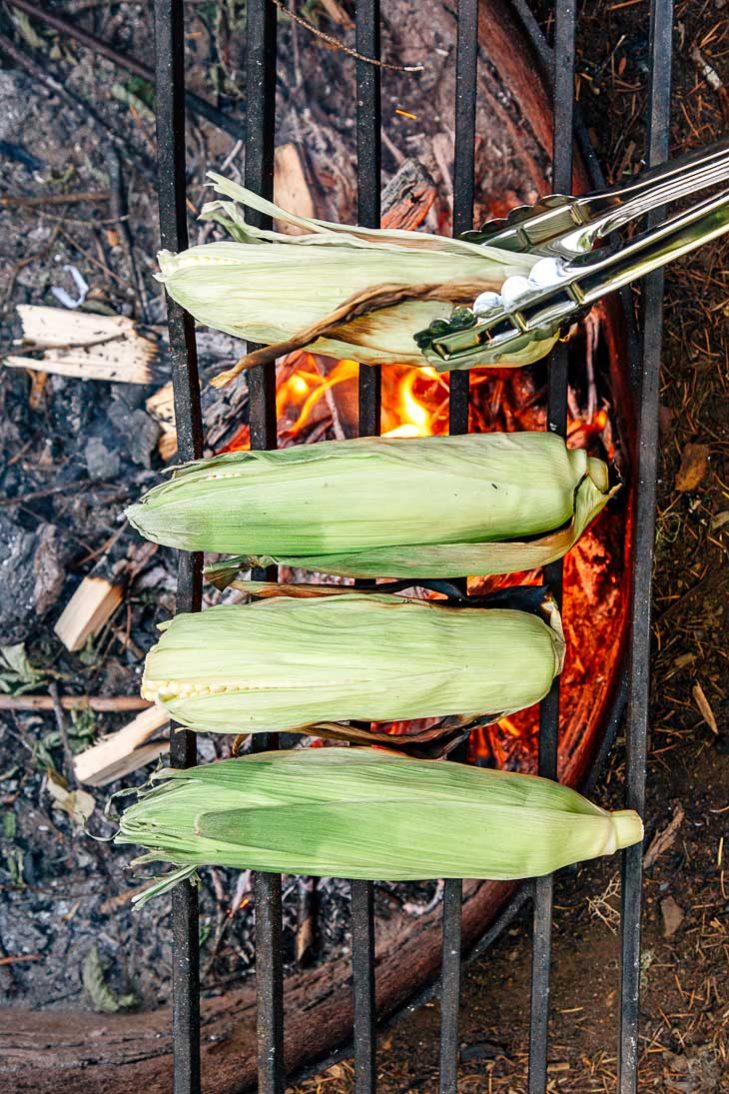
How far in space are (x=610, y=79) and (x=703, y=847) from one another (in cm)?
151

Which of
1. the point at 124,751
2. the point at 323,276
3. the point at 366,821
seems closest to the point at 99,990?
the point at 124,751

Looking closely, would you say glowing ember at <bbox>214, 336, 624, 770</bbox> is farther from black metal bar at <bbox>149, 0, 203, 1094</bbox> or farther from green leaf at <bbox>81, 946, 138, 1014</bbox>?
green leaf at <bbox>81, 946, 138, 1014</bbox>

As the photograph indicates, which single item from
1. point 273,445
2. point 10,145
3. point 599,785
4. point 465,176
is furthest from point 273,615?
point 10,145

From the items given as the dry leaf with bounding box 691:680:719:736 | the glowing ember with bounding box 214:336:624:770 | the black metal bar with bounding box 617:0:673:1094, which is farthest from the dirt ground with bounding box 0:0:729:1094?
the black metal bar with bounding box 617:0:673:1094

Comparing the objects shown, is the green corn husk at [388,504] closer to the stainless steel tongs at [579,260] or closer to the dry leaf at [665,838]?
the stainless steel tongs at [579,260]

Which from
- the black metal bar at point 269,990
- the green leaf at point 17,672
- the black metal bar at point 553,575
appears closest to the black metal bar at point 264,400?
the black metal bar at point 269,990

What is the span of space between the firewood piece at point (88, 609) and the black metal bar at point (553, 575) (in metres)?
0.96

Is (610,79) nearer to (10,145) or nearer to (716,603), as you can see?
(716,603)

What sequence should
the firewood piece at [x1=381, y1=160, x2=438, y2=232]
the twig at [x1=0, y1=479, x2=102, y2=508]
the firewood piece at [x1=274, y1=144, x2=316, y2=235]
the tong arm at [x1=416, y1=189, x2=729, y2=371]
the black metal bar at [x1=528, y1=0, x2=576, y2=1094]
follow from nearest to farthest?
the tong arm at [x1=416, y1=189, x2=729, y2=371] → the black metal bar at [x1=528, y1=0, x2=576, y2=1094] → the firewood piece at [x1=381, y1=160, x2=438, y2=232] → the firewood piece at [x1=274, y1=144, x2=316, y2=235] → the twig at [x1=0, y1=479, x2=102, y2=508]

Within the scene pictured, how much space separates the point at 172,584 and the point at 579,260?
1099 millimetres

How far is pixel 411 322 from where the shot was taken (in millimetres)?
1249

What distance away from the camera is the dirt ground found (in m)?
1.73

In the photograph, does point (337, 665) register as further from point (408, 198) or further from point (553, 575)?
point (408, 198)

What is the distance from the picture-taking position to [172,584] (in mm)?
1913
